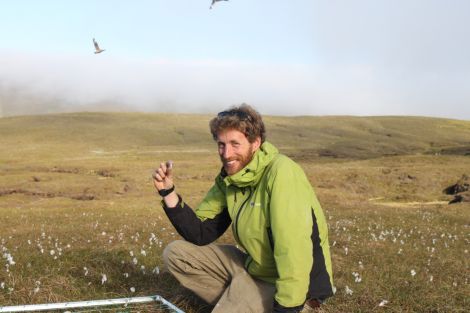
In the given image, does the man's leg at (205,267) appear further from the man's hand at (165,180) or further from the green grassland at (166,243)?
the man's hand at (165,180)

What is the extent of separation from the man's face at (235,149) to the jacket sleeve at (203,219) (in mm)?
961

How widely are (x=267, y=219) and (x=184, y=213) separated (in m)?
1.40

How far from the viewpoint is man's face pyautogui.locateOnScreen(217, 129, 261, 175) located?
20.4ft

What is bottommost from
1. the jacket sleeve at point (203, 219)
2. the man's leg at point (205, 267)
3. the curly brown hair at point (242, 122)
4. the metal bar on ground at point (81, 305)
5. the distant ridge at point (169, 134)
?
the distant ridge at point (169, 134)

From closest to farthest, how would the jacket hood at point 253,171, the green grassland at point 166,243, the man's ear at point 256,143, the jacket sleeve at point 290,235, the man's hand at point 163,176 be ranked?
the jacket sleeve at point 290,235, the jacket hood at point 253,171, the man's ear at point 256,143, the man's hand at point 163,176, the green grassland at point 166,243

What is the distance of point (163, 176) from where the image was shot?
21.4 ft

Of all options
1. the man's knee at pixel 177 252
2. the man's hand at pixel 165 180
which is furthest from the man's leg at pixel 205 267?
the man's hand at pixel 165 180

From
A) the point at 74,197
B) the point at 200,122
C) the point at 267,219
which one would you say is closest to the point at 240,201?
the point at 267,219

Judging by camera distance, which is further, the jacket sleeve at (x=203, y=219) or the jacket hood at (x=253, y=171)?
the jacket sleeve at (x=203, y=219)

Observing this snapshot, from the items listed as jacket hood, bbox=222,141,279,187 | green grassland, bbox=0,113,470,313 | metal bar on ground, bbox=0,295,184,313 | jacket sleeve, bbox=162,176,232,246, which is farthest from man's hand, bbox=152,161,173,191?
green grassland, bbox=0,113,470,313

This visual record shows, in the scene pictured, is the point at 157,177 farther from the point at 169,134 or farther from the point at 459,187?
the point at 169,134

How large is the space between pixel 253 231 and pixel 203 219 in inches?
53.4

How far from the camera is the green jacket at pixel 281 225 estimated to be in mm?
5520

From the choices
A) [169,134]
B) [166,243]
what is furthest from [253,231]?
[169,134]
